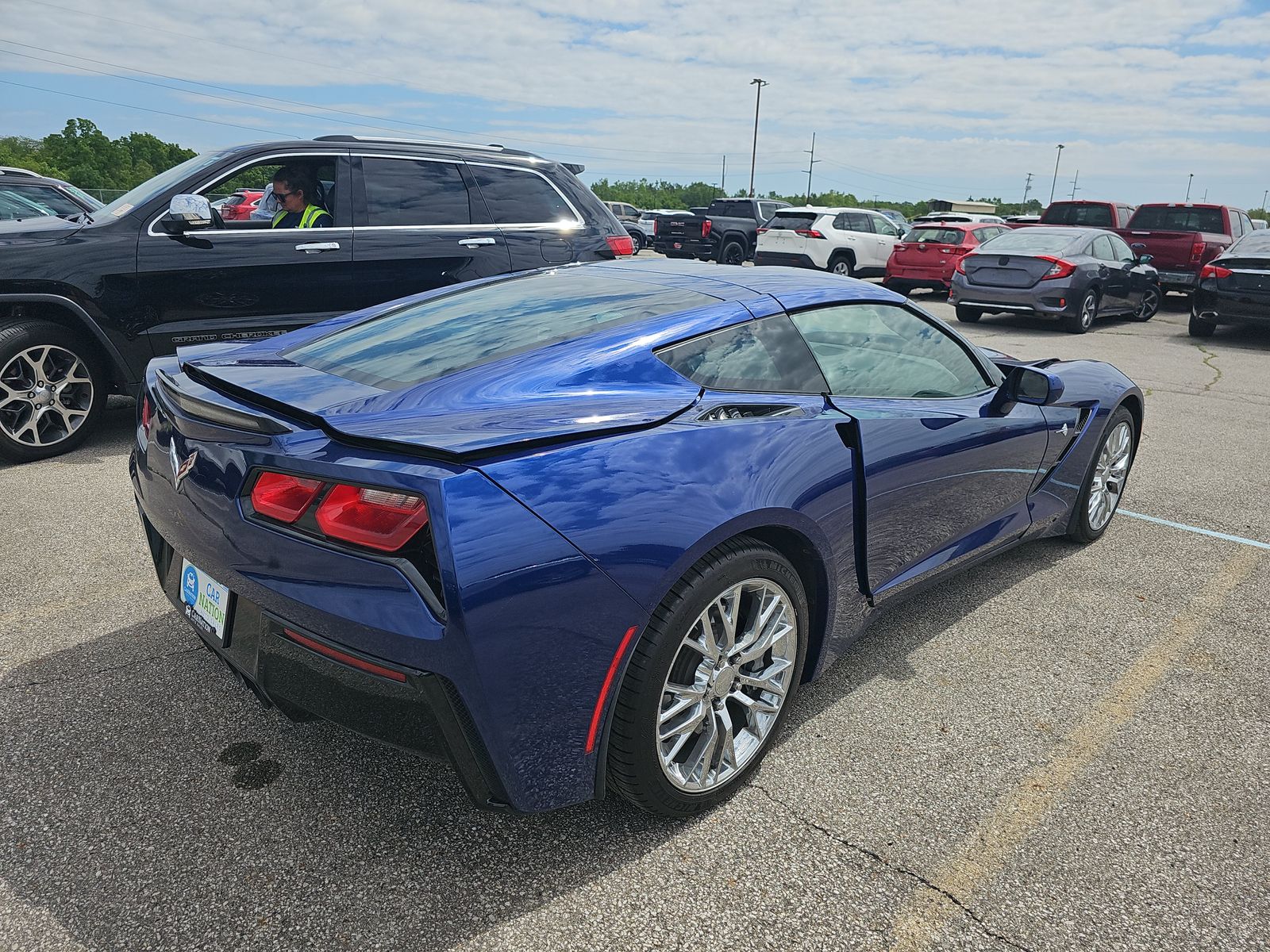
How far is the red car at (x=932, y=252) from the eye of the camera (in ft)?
51.9

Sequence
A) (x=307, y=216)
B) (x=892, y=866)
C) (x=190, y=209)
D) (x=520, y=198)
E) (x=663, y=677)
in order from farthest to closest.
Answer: (x=520, y=198) < (x=307, y=216) < (x=190, y=209) < (x=892, y=866) < (x=663, y=677)

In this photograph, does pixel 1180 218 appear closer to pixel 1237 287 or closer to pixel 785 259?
pixel 1237 287

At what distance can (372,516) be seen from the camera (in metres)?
1.87

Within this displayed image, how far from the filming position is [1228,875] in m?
2.23

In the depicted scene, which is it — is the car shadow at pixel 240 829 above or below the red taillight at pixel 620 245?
below

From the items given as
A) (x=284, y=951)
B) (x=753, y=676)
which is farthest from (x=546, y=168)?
(x=284, y=951)

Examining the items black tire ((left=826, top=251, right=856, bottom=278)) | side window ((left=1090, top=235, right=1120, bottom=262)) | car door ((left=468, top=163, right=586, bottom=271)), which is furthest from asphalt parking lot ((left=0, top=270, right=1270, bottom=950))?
black tire ((left=826, top=251, right=856, bottom=278))

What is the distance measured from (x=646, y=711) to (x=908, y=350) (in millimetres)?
1813

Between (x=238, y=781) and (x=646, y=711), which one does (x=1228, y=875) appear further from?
(x=238, y=781)

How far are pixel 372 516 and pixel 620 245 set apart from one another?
18.4 feet

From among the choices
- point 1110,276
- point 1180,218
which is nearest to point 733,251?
point 1180,218

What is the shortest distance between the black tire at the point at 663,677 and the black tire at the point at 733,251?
72.7ft

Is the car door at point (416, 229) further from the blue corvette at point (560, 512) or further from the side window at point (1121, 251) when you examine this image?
the side window at point (1121, 251)

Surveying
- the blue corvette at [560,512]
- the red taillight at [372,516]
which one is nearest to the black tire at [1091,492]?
the blue corvette at [560,512]
